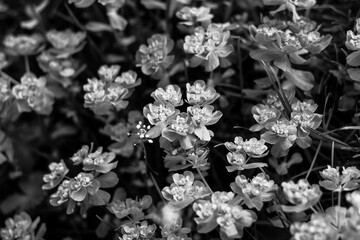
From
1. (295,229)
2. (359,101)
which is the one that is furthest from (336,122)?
(295,229)

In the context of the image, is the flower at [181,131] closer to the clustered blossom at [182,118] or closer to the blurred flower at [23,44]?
the clustered blossom at [182,118]

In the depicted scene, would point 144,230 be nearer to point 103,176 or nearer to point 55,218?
point 103,176

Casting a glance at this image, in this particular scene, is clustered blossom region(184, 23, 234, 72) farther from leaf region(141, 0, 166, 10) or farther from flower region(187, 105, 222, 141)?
leaf region(141, 0, 166, 10)

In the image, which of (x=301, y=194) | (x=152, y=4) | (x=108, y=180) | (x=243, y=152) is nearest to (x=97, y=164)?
(x=108, y=180)

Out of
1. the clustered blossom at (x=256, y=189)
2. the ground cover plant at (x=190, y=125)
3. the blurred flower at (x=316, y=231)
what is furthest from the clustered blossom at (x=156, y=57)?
the blurred flower at (x=316, y=231)

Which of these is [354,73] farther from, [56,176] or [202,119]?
[56,176]

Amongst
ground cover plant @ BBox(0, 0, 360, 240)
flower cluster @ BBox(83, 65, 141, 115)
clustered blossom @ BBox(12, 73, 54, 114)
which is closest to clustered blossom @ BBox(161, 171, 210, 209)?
ground cover plant @ BBox(0, 0, 360, 240)
